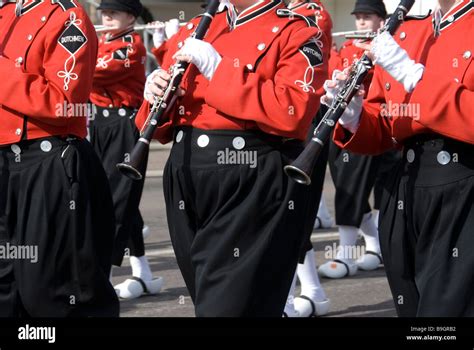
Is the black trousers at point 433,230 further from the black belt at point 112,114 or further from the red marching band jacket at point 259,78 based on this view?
the black belt at point 112,114

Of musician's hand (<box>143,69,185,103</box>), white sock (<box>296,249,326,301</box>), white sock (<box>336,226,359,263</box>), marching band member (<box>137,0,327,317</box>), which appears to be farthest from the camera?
white sock (<box>336,226,359,263</box>)

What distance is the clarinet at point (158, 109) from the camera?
4.55 meters

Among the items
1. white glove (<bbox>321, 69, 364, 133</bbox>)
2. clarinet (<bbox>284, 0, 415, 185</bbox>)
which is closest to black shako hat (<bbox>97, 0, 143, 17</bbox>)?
white glove (<bbox>321, 69, 364, 133</bbox>)

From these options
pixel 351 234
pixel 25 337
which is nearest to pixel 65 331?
pixel 25 337

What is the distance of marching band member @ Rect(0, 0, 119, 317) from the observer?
4891mm

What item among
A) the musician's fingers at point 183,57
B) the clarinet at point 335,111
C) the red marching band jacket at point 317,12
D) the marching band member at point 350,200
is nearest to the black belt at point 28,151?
the musician's fingers at point 183,57

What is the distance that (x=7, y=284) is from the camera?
5.00m

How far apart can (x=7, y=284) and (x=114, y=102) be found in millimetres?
3104

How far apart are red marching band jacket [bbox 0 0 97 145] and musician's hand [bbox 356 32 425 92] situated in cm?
136

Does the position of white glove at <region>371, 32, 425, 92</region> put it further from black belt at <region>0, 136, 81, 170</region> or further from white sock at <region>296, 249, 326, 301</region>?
white sock at <region>296, 249, 326, 301</region>

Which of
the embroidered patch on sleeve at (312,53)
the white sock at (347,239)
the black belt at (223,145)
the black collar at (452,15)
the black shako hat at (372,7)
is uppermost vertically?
the black collar at (452,15)

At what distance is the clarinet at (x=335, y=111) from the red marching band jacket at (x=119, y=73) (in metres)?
3.58

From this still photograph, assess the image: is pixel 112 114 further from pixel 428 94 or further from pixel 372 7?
pixel 428 94

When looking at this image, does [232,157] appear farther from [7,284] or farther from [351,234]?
[351,234]
